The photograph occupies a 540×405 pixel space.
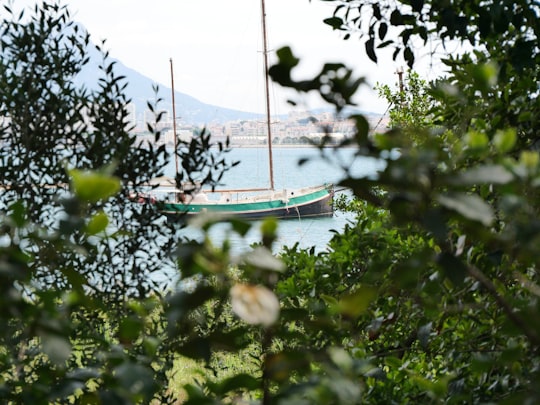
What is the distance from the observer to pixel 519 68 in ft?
5.19

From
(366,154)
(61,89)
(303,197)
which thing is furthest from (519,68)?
(303,197)

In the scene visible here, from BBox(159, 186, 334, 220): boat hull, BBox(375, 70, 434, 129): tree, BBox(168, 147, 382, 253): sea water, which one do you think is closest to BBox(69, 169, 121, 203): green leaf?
BBox(168, 147, 382, 253): sea water

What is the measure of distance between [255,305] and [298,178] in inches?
1941

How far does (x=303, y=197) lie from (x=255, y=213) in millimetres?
2644

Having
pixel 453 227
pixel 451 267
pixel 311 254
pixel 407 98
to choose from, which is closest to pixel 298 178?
pixel 407 98

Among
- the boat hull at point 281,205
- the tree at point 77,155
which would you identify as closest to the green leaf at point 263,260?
the tree at point 77,155

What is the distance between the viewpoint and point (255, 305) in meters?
0.60

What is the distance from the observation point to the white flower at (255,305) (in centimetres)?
60

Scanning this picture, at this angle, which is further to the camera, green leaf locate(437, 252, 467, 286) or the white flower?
green leaf locate(437, 252, 467, 286)

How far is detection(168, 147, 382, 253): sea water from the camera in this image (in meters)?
0.80

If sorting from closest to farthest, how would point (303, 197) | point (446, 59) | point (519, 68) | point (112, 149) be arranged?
point (519, 68) → point (446, 59) → point (112, 149) → point (303, 197)

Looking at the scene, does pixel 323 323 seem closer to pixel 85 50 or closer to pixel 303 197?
pixel 85 50

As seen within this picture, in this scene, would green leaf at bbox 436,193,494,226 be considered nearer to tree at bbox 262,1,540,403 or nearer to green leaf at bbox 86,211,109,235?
tree at bbox 262,1,540,403

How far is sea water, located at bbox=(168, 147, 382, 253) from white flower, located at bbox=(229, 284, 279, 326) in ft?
0.18
